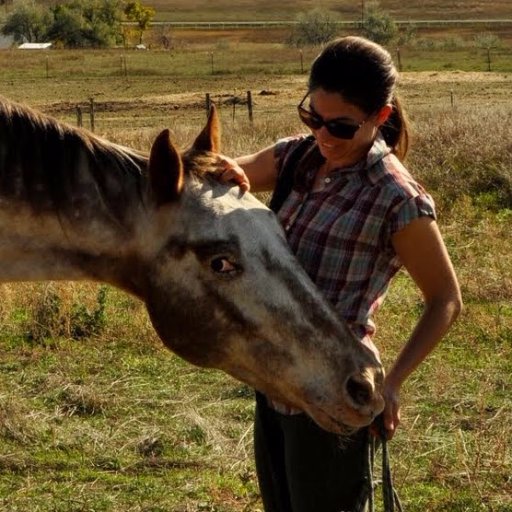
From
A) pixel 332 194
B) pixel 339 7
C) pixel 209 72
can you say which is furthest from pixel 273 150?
pixel 339 7

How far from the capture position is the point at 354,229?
9.34 feet

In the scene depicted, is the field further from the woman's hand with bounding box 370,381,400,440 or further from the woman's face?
the woman's face

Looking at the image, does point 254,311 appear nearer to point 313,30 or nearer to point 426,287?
point 426,287

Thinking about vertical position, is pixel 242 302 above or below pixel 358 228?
below

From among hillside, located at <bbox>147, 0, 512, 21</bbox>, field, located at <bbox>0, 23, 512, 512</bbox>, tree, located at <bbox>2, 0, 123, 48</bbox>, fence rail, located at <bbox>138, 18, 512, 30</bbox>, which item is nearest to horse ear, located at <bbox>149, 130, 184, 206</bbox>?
field, located at <bbox>0, 23, 512, 512</bbox>

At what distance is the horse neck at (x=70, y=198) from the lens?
3.07 m

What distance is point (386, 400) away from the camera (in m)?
2.82

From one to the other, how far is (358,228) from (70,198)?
86cm

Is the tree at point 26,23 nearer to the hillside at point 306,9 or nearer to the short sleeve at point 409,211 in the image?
the hillside at point 306,9

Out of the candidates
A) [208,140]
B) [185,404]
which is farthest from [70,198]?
[185,404]

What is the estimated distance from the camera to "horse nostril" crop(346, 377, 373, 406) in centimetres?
273

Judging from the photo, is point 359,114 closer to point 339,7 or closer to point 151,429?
point 151,429

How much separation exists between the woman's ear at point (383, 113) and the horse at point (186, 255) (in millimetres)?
396

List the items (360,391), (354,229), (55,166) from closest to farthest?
1. (360,391)
2. (354,229)
3. (55,166)
